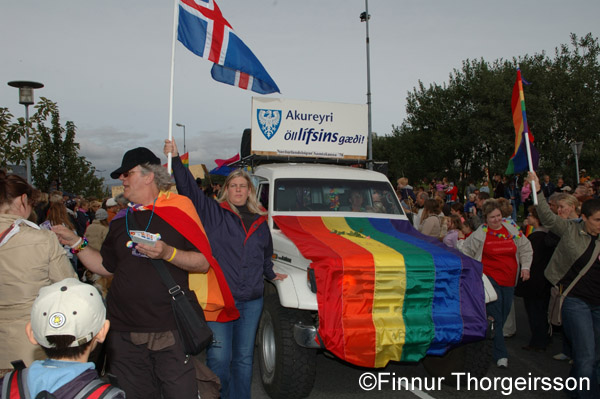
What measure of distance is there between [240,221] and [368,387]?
2356mm

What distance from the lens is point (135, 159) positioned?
307 centimetres

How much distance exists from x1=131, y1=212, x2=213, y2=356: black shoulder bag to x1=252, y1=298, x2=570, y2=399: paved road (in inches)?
85.4

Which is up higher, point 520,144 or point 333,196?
point 520,144

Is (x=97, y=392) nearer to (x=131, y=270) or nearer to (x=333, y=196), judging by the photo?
(x=131, y=270)

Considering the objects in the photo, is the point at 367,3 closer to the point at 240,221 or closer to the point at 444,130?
the point at 444,130

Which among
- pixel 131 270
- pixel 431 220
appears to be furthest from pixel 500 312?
pixel 131 270

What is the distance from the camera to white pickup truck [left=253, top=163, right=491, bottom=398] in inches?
165

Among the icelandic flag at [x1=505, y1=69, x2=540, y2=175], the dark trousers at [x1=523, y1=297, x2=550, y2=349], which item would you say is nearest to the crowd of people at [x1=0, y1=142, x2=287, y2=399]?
the icelandic flag at [x1=505, y1=69, x2=540, y2=175]

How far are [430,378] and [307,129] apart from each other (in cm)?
452

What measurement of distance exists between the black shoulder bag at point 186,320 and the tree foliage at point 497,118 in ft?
85.5

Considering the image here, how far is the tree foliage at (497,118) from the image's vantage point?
26.3 m

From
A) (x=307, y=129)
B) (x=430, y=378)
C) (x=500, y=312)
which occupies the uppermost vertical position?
(x=307, y=129)

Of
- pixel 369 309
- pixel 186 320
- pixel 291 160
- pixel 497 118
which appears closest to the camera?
pixel 186 320

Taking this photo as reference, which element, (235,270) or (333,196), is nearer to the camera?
(235,270)
